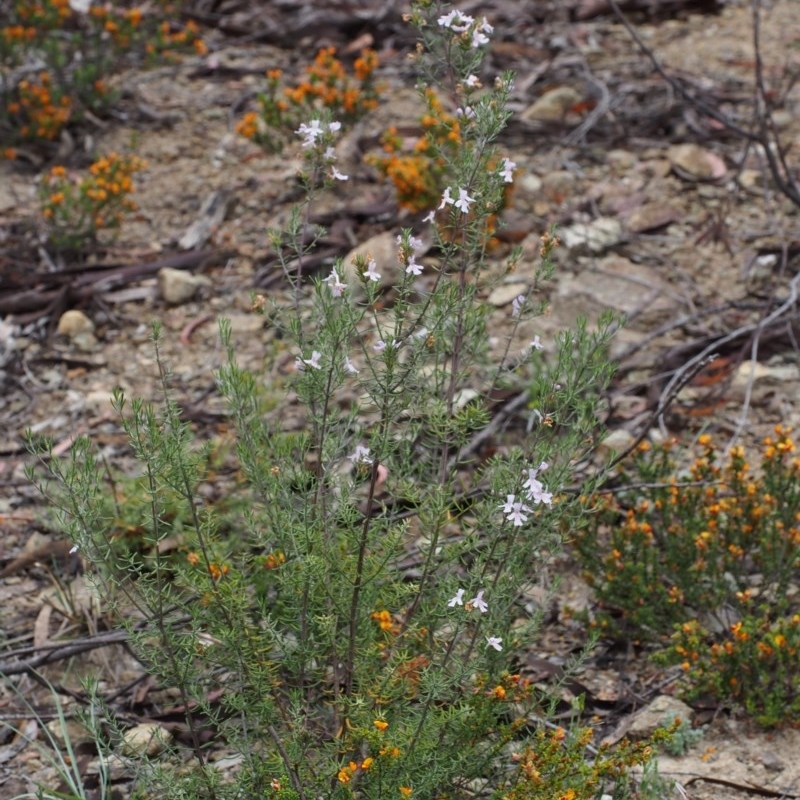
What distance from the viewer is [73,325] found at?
5.95 m

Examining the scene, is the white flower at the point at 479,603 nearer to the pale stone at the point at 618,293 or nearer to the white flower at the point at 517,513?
the white flower at the point at 517,513

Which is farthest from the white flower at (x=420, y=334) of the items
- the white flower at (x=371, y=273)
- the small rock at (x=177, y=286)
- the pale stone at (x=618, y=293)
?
the small rock at (x=177, y=286)

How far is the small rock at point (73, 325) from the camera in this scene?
5.95m

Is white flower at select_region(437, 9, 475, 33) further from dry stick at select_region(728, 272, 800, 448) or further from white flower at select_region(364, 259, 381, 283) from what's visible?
dry stick at select_region(728, 272, 800, 448)

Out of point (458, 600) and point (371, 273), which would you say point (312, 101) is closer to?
point (371, 273)

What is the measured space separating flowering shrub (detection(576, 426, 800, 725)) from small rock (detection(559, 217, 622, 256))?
81.5 inches

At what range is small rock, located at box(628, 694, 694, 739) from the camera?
3521 mm

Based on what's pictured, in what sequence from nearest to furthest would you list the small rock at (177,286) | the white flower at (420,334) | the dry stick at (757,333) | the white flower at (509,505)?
the white flower at (509,505), the white flower at (420,334), the dry stick at (757,333), the small rock at (177,286)

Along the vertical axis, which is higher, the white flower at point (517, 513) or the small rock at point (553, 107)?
the white flower at point (517, 513)

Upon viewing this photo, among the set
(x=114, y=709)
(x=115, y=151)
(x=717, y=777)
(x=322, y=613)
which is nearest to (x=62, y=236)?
(x=115, y=151)

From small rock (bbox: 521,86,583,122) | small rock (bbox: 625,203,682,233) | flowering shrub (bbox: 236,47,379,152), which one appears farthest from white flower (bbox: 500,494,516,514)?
small rock (bbox: 521,86,583,122)

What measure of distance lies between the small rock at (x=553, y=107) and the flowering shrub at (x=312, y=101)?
996 mm

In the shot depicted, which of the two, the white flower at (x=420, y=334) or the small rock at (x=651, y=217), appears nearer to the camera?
the white flower at (x=420, y=334)

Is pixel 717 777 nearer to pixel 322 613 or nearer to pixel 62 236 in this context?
pixel 322 613
